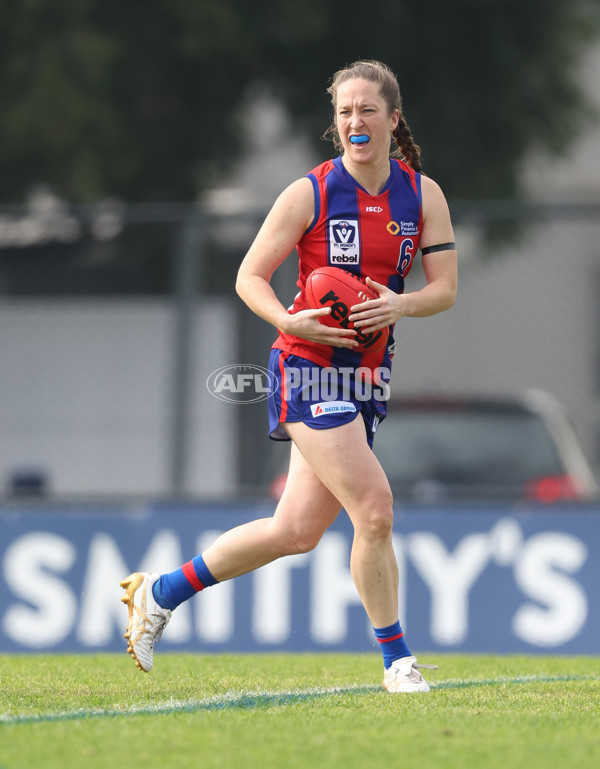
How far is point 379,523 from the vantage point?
4.68m

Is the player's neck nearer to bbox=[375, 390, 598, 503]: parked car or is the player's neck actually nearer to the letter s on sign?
bbox=[375, 390, 598, 503]: parked car

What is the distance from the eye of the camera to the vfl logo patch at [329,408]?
15.5ft

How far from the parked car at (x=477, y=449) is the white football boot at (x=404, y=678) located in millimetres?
3478

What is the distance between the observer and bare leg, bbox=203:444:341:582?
4.82 metres

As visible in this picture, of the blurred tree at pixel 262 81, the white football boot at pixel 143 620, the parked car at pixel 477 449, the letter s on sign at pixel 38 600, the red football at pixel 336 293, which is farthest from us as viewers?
the blurred tree at pixel 262 81

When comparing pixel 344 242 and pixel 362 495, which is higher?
pixel 344 242

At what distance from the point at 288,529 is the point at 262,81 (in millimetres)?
8969

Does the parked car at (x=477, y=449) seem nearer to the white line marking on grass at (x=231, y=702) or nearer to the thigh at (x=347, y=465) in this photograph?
the white line marking on grass at (x=231, y=702)

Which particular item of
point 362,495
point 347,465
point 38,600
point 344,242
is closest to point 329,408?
point 347,465

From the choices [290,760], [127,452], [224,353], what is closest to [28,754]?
[290,760]

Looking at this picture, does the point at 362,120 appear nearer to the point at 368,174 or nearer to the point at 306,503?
the point at 368,174

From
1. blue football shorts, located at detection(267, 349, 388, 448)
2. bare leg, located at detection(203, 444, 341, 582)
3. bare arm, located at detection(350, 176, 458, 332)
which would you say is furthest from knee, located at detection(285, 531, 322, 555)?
bare arm, located at detection(350, 176, 458, 332)

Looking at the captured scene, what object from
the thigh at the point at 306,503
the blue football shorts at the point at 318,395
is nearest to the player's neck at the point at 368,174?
the blue football shorts at the point at 318,395

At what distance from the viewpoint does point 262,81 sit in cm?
1302
